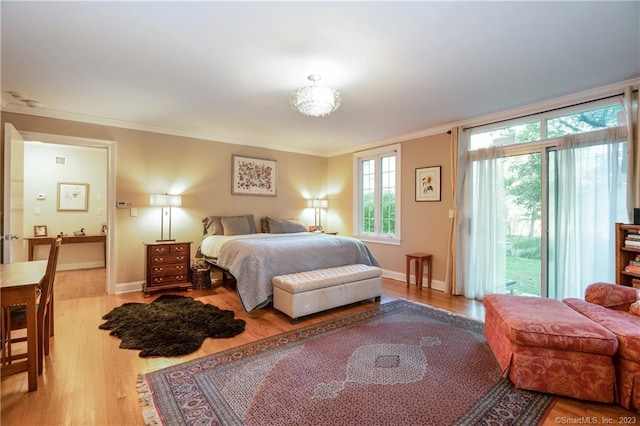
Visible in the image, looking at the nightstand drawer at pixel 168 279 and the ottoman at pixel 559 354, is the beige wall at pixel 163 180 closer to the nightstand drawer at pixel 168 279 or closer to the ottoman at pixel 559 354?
the nightstand drawer at pixel 168 279

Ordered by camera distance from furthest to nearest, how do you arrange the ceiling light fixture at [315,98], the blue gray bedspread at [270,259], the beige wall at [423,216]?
the beige wall at [423,216]
the blue gray bedspread at [270,259]
the ceiling light fixture at [315,98]

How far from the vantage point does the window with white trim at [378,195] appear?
5223mm

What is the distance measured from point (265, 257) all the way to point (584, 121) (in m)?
3.79

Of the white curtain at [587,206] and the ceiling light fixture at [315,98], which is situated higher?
the ceiling light fixture at [315,98]

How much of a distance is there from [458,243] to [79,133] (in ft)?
17.7

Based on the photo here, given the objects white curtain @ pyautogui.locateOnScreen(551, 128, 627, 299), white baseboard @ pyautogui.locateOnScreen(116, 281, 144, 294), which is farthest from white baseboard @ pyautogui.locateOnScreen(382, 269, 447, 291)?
white baseboard @ pyautogui.locateOnScreen(116, 281, 144, 294)

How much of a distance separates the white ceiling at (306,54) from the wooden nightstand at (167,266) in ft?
6.04

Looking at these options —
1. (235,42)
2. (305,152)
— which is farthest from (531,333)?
(305,152)

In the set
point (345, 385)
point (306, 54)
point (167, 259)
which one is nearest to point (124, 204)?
point (167, 259)

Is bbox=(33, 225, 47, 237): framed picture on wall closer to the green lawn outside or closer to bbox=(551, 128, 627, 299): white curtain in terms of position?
the green lawn outside

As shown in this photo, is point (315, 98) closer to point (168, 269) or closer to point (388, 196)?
point (388, 196)

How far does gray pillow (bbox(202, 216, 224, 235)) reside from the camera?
4812 mm

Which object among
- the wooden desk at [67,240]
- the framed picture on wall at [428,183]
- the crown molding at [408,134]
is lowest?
the wooden desk at [67,240]

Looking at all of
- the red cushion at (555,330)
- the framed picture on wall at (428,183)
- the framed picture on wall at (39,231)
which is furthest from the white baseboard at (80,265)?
the red cushion at (555,330)
